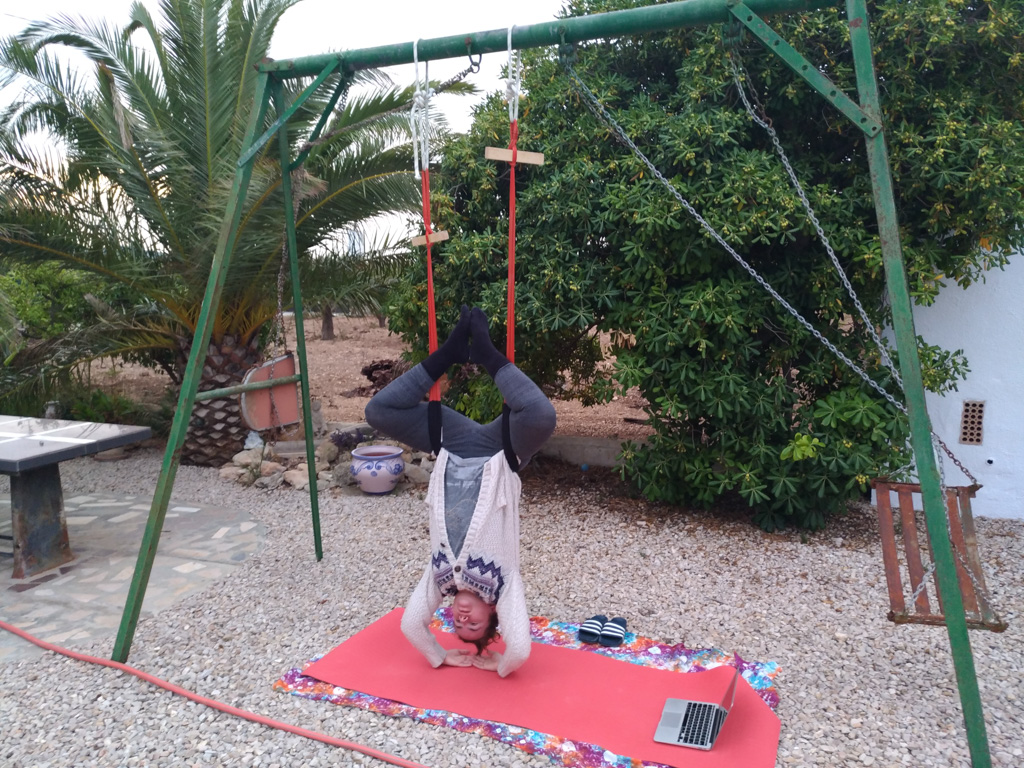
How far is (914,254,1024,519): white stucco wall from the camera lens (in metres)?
5.55

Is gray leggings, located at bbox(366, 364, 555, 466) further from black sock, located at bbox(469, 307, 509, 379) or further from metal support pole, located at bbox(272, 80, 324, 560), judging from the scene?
metal support pole, located at bbox(272, 80, 324, 560)

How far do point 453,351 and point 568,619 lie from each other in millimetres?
1692

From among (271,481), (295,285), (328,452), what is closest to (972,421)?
(295,285)

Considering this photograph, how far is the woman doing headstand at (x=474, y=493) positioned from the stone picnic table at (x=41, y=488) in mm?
2461

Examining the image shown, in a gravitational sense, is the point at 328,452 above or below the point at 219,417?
below

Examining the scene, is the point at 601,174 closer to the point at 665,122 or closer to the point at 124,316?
the point at 665,122

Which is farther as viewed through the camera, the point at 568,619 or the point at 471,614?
the point at 568,619

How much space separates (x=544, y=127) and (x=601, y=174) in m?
0.69

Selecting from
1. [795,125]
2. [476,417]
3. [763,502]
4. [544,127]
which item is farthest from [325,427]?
[795,125]

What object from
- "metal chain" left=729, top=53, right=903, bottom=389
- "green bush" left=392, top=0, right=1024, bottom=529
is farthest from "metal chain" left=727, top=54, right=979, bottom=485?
"green bush" left=392, top=0, right=1024, bottom=529

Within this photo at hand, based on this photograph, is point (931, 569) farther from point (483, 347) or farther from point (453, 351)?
point (453, 351)

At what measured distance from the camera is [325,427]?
8.50 meters

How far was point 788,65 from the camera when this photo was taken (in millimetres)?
3482

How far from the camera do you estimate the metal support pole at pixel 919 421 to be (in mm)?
2740
